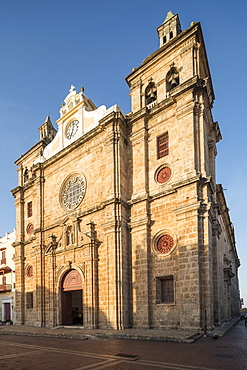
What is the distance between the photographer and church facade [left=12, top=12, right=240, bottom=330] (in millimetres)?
17719

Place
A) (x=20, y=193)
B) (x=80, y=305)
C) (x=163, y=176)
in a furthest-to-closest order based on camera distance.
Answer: (x=20, y=193) → (x=80, y=305) → (x=163, y=176)

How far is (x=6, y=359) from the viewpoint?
480 inches

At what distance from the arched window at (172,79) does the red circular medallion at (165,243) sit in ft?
33.1

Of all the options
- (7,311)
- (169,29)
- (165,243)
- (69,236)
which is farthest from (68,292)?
(169,29)

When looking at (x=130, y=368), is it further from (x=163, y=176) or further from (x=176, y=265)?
(x=163, y=176)

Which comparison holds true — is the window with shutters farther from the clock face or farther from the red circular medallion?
the clock face

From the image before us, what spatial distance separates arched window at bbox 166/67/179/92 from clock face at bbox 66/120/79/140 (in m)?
8.53

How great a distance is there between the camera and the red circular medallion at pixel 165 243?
18797 millimetres

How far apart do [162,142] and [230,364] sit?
1404 centimetres

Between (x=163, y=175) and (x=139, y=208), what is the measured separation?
264cm

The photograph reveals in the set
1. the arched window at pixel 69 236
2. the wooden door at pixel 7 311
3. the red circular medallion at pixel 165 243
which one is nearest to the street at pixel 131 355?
the red circular medallion at pixel 165 243

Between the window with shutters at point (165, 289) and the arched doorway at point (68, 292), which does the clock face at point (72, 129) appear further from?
the window with shutters at point (165, 289)

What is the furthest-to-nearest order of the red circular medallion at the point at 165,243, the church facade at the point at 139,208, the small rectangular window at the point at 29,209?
the small rectangular window at the point at 29,209
the red circular medallion at the point at 165,243
the church facade at the point at 139,208

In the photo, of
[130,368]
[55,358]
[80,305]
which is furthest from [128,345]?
[80,305]
